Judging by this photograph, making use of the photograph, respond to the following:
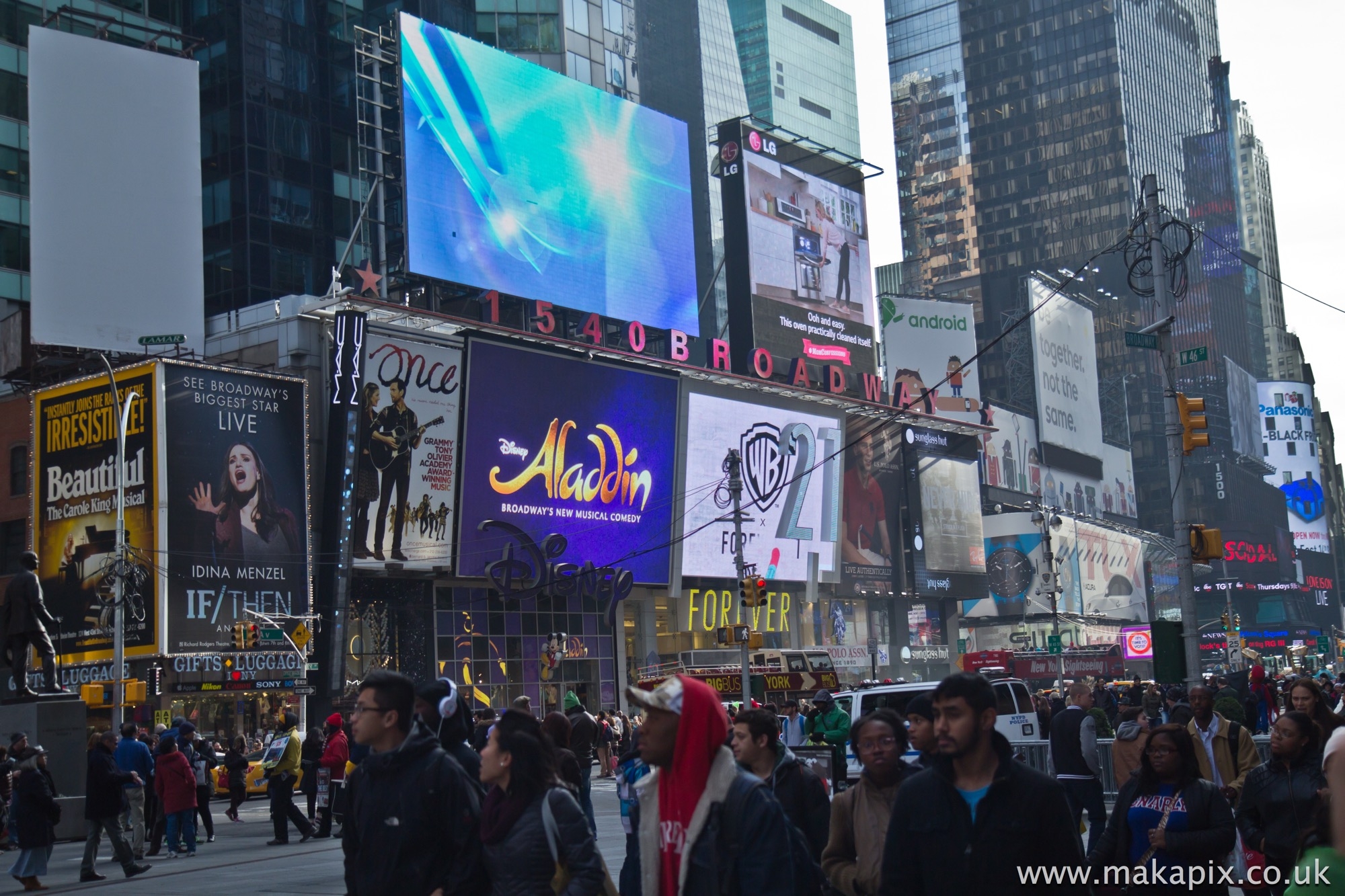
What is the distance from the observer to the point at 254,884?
15.9 meters

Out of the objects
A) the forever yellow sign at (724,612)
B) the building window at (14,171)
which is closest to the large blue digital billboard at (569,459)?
the forever yellow sign at (724,612)

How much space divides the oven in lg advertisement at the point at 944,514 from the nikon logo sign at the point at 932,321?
415 inches

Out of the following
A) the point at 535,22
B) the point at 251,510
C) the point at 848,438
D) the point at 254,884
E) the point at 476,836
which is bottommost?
the point at 254,884

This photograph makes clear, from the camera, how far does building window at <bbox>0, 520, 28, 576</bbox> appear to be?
50.4m

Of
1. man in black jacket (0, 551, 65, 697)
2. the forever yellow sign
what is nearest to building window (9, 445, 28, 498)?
the forever yellow sign

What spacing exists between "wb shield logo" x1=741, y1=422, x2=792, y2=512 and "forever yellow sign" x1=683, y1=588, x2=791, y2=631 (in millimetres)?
4527

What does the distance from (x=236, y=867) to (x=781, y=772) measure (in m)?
12.1

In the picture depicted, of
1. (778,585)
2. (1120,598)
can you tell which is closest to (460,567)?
(778,585)

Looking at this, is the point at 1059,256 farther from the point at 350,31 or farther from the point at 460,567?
the point at 460,567

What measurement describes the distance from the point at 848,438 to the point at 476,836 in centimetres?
6801

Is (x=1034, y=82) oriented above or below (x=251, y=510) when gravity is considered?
above

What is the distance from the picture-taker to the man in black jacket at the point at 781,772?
8.13m

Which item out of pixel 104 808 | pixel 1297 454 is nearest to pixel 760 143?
pixel 104 808

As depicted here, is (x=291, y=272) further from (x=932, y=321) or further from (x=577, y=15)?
(x=932, y=321)
